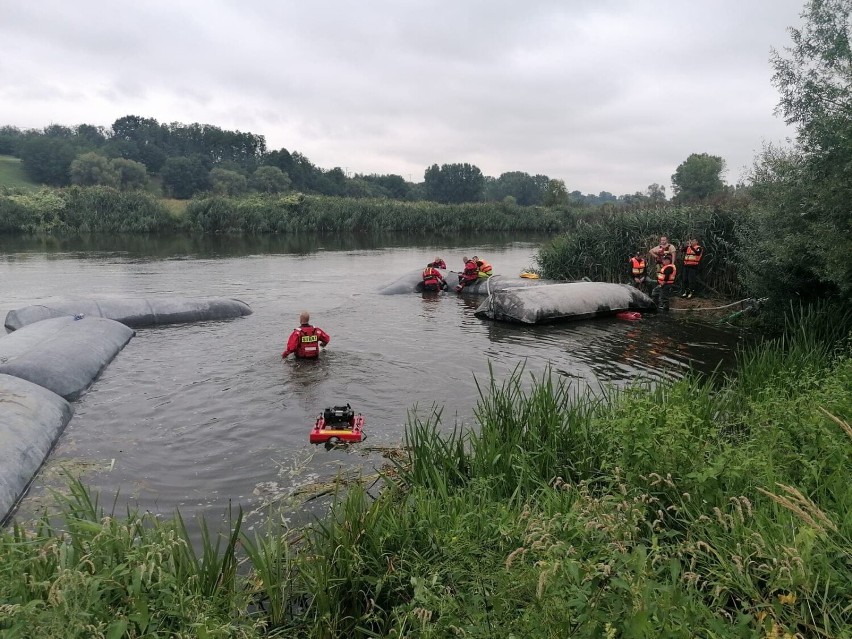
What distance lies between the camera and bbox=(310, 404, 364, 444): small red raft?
7094mm

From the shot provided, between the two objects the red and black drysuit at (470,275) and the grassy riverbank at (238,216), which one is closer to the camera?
the red and black drysuit at (470,275)

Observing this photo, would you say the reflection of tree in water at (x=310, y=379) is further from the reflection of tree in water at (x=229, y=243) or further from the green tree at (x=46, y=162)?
the green tree at (x=46, y=162)

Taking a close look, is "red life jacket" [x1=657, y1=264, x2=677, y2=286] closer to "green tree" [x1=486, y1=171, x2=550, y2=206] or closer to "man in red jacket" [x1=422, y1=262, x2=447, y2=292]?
"man in red jacket" [x1=422, y1=262, x2=447, y2=292]

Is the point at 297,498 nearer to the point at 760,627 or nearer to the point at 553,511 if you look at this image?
the point at 553,511

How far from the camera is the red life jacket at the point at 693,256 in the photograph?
15673 millimetres

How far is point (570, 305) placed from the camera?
14312 millimetres

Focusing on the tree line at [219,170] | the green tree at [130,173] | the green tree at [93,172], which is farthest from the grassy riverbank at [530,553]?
the green tree at [130,173]

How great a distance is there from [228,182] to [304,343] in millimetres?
83796

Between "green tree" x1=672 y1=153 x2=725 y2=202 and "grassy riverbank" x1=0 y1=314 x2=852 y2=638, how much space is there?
8690 centimetres

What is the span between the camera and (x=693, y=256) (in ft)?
51.7

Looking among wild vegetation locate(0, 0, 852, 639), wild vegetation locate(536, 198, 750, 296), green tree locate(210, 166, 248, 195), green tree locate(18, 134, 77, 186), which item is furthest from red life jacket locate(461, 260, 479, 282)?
green tree locate(18, 134, 77, 186)

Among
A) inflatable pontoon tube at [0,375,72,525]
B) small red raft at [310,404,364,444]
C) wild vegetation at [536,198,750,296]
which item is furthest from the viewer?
wild vegetation at [536,198,750,296]

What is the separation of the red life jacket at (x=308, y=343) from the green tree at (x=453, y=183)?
364ft

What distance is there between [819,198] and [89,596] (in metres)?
10.5
